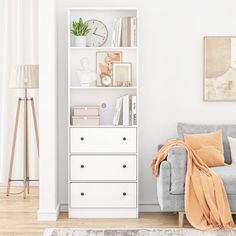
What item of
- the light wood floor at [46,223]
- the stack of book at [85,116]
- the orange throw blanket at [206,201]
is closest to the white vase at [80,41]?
the stack of book at [85,116]

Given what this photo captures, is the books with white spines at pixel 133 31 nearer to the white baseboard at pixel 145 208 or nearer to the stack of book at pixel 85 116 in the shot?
the stack of book at pixel 85 116

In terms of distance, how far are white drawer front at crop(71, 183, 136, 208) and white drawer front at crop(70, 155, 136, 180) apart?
3.1 inches

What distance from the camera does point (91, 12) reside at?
5.61m

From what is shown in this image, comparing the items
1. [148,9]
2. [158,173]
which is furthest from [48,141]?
[148,9]

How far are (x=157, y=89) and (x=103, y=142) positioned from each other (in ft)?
2.75

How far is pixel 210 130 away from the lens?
18.1 ft

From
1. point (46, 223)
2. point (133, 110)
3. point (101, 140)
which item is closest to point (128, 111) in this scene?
point (133, 110)

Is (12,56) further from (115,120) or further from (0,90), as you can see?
(115,120)

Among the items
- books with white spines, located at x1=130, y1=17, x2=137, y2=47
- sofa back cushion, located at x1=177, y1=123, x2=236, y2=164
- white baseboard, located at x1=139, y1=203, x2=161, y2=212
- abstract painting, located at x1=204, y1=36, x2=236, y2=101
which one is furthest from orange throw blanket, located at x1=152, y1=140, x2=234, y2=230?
books with white spines, located at x1=130, y1=17, x2=137, y2=47

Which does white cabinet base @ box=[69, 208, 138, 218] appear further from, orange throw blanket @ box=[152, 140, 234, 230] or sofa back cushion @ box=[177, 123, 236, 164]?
sofa back cushion @ box=[177, 123, 236, 164]

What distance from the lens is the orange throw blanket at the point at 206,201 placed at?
4785mm

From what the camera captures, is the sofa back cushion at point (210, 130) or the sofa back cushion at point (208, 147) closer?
the sofa back cushion at point (208, 147)

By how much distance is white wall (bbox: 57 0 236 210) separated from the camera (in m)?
5.64

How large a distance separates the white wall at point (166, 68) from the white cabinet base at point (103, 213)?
346mm
